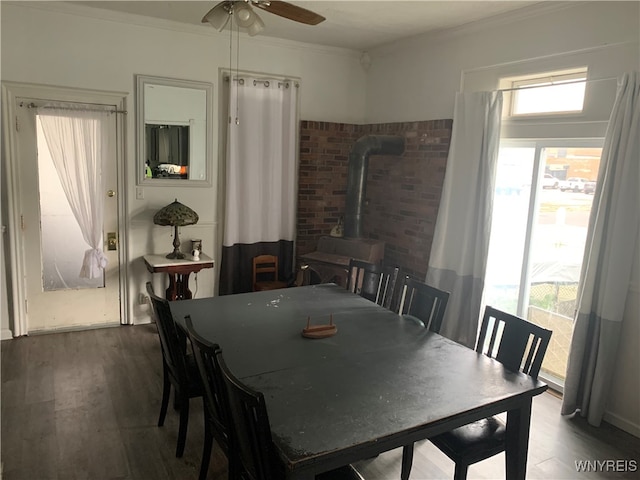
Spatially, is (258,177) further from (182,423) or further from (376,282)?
(182,423)

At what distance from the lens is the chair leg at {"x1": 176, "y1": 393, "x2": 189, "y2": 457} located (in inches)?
97.0

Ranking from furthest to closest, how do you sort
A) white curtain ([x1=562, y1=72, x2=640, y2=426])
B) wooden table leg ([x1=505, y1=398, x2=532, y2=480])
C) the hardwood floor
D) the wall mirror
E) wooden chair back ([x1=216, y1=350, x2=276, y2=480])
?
1. the wall mirror
2. white curtain ([x1=562, y1=72, x2=640, y2=426])
3. the hardwood floor
4. wooden table leg ([x1=505, y1=398, x2=532, y2=480])
5. wooden chair back ([x1=216, y1=350, x2=276, y2=480])

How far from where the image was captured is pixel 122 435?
2736mm

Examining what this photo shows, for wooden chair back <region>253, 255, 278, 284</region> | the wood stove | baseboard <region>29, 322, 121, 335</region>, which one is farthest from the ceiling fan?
baseboard <region>29, 322, 121, 335</region>

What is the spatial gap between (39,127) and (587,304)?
4.17 meters

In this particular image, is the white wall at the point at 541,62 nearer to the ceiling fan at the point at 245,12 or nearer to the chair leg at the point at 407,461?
the chair leg at the point at 407,461

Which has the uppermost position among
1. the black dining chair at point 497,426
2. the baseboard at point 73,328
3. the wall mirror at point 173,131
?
the wall mirror at point 173,131

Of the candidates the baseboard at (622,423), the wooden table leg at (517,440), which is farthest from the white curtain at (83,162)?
the baseboard at (622,423)

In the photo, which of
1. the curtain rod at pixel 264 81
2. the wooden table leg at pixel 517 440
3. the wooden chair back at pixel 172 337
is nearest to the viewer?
the wooden table leg at pixel 517 440

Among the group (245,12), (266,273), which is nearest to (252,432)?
(245,12)

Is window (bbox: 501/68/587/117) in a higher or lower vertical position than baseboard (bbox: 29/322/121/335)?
higher

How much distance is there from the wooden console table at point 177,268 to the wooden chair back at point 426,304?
203 cm

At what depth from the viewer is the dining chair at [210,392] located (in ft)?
6.01

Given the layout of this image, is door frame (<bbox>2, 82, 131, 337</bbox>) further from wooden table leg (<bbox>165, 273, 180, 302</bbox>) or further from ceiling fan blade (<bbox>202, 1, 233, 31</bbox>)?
ceiling fan blade (<bbox>202, 1, 233, 31</bbox>)
